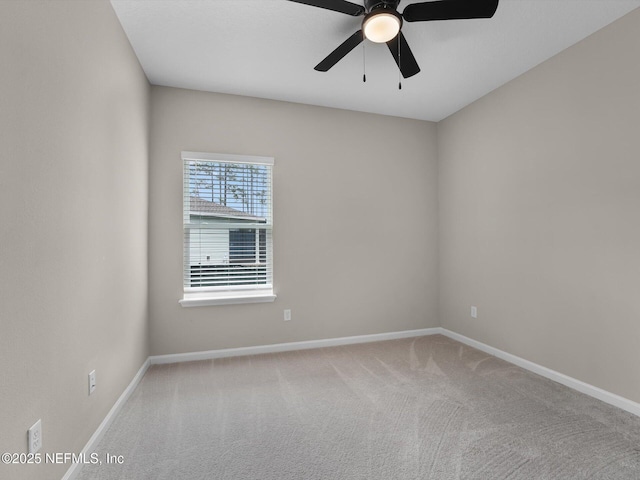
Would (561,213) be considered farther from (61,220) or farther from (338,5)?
(61,220)

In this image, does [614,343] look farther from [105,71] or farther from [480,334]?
[105,71]

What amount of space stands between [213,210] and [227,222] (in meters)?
0.19

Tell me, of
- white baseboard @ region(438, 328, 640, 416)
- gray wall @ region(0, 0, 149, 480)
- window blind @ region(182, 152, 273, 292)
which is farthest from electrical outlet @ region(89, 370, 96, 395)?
white baseboard @ region(438, 328, 640, 416)

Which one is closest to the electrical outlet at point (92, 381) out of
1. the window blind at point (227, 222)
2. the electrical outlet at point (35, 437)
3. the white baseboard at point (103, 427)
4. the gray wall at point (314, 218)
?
the white baseboard at point (103, 427)

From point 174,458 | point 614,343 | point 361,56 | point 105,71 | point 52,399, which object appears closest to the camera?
point 52,399

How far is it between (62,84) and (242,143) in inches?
76.1

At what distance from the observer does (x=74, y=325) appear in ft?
5.28

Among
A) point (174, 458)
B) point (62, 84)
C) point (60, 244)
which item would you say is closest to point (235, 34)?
point (62, 84)

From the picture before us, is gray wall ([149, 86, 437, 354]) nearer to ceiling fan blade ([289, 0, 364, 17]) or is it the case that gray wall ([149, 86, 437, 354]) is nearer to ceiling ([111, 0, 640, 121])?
ceiling ([111, 0, 640, 121])

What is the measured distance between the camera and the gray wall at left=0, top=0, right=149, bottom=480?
3.83 ft

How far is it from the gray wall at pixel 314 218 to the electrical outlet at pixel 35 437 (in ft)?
6.11

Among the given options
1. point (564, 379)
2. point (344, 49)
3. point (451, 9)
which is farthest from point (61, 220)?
point (564, 379)

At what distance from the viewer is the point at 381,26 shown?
1830 millimetres

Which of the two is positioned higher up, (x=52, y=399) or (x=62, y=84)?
(x=62, y=84)
